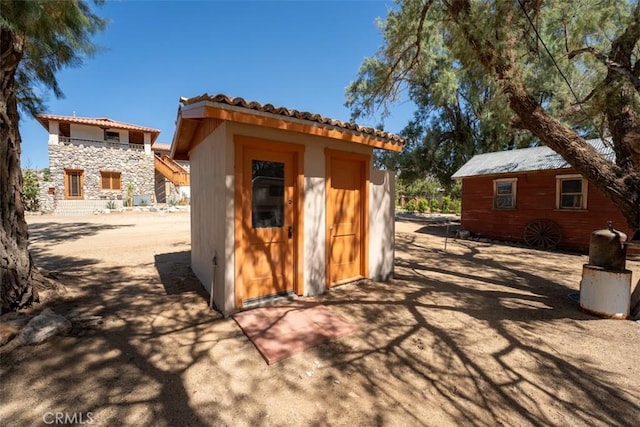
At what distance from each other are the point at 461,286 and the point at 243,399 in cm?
440

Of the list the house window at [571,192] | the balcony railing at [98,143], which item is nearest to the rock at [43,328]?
the house window at [571,192]

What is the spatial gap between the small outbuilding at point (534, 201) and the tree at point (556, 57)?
13.7ft

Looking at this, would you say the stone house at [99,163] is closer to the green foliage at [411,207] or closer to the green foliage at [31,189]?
the green foliage at [31,189]

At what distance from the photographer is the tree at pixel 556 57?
4.37 metres

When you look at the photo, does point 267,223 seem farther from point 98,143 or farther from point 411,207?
point 411,207

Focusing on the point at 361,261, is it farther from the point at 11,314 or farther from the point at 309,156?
the point at 11,314

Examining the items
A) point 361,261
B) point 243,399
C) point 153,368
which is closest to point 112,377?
point 153,368

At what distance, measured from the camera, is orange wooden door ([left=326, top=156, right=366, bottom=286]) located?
14.9 ft

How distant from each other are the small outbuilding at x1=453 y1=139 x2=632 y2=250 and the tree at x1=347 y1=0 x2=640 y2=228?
164 inches

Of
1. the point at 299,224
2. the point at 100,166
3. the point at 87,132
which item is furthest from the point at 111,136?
the point at 299,224

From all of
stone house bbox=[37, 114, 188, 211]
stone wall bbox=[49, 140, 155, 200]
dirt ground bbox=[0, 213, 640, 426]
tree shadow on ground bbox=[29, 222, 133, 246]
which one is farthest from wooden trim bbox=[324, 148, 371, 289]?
stone wall bbox=[49, 140, 155, 200]

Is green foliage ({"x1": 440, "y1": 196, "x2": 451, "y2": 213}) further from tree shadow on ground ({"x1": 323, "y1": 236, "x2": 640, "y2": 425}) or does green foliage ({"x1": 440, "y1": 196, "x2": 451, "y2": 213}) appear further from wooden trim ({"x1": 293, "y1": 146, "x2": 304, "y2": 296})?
wooden trim ({"x1": 293, "y1": 146, "x2": 304, "y2": 296})

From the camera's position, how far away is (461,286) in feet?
16.9

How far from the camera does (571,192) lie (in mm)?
9469
